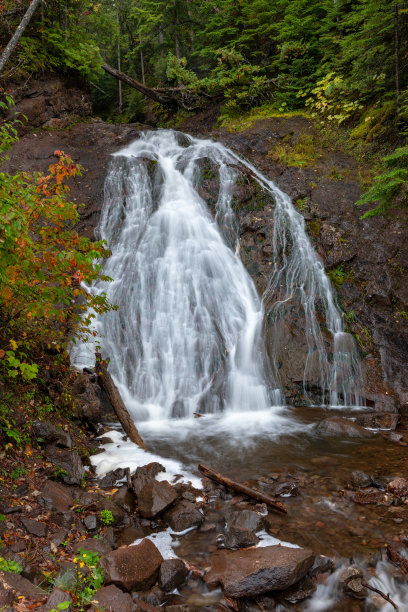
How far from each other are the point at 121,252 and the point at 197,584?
8080mm

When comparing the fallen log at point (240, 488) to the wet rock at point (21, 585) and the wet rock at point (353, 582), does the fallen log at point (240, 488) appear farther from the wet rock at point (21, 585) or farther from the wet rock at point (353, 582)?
the wet rock at point (21, 585)

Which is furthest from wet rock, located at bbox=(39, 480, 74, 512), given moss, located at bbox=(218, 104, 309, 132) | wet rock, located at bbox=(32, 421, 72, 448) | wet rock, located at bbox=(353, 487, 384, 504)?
moss, located at bbox=(218, 104, 309, 132)

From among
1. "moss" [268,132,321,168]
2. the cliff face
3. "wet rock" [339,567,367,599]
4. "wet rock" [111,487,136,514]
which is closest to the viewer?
"wet rock" [339,567,367,599]

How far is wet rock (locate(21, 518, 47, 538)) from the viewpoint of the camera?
3.41m

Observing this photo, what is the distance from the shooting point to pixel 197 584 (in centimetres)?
341

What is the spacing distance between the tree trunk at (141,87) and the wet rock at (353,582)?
19.5 m

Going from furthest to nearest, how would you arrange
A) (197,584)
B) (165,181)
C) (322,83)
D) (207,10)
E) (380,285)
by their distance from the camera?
(207,10) < (322,83) < (165,181) < (380,285) < (197,584)

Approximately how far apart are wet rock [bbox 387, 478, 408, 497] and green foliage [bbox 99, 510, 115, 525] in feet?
10.8

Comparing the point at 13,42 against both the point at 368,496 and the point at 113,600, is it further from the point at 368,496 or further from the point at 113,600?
the point at 368,496

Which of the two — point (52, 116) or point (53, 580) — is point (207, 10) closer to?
point (52, 116)

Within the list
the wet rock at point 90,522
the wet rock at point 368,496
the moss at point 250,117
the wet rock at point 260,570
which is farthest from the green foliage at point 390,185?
the moss at point 250,117

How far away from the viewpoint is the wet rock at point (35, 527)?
3.41m

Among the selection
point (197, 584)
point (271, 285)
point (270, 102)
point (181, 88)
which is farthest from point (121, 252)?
point (181, 88)

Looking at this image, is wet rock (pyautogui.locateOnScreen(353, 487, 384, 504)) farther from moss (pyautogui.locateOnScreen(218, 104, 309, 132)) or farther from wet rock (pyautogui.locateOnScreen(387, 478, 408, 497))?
moss (pyautogui.locateOnScreen(218, 104, 309, 132))
